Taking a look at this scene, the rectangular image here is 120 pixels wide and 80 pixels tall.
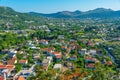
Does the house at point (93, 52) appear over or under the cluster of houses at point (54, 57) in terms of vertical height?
under

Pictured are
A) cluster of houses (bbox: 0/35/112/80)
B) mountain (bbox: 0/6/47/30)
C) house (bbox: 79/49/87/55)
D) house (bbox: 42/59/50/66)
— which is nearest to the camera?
cluster of houses (bbox: 0/35/112/80)

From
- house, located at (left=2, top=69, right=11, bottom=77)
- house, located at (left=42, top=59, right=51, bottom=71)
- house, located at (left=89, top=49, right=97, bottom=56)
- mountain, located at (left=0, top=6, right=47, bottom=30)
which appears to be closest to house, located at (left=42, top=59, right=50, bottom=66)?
house, located at (left=42, top=59, right=51, bottom=71)

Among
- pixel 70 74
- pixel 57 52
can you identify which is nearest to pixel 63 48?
pixel 57 52

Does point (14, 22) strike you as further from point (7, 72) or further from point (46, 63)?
point (7, 72)

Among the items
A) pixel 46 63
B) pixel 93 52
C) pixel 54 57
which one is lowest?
pixel 93 52

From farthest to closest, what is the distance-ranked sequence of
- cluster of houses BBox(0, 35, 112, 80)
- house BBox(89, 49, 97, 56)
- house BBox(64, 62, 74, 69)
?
house BBox(89, 49, 97, 56) → house BBox(64, 62, 74, 69) → cluster of houses BBox(0, 35, 112, 80)

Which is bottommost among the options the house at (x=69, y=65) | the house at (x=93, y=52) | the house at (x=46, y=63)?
the house at (x=93, y=52)

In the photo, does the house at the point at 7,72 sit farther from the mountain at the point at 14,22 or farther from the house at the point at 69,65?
the mountain at the point at 14,22

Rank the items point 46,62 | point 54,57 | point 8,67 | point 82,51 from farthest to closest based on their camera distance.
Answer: point 82,51 < point 54,57 < point 46,62 < point 8,67

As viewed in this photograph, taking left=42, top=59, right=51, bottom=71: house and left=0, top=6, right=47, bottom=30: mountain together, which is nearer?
left=42, top=59, right=51, bottom=71: house

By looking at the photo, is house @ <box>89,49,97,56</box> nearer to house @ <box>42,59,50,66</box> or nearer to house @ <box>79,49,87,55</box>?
house @ <box>79,49,87,55</box>

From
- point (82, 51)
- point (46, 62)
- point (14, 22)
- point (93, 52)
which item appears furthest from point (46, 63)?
point (14, 22)

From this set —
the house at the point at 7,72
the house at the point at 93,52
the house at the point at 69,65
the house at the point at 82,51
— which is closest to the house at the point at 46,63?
the house at the point at 69,65
